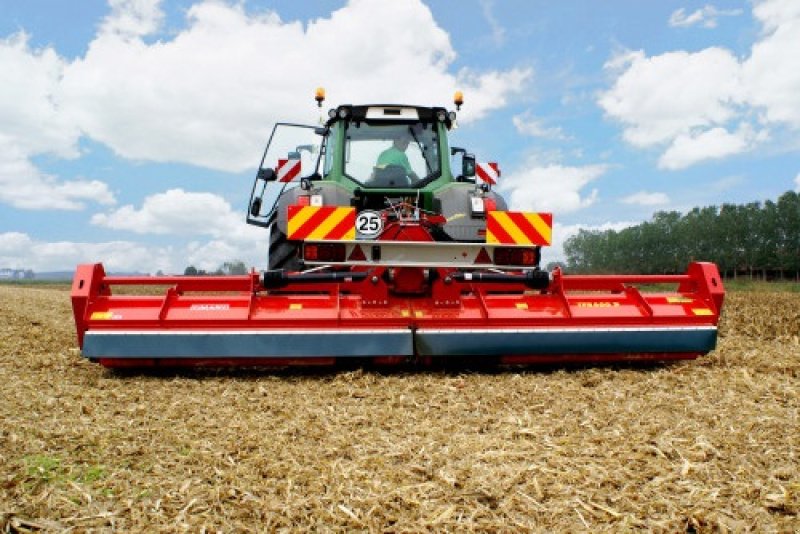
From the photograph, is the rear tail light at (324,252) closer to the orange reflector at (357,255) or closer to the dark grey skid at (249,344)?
the orange reflector at (357,255)

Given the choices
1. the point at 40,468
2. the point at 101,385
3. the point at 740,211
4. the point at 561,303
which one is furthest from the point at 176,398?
the point at 740,211

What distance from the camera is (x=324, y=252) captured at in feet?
17.2

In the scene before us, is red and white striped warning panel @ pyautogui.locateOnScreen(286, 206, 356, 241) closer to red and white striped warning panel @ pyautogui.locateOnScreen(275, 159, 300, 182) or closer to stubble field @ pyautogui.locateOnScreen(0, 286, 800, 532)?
stubble field @ pyautogui.locateOnScreen(0, 286, 800, 532)

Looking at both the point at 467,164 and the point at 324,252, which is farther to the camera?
the point at 467,164

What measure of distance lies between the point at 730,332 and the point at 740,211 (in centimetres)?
6549

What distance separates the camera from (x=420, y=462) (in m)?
2.95

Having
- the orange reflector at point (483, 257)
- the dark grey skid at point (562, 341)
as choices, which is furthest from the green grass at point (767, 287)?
the orange reflector at point (483, 257)

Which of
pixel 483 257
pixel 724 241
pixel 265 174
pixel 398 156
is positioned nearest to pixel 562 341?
pixel 483 257

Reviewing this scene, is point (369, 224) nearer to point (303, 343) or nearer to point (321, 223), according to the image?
point (321, 223)

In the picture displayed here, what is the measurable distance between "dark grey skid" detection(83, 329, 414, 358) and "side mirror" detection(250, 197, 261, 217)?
2058 mm

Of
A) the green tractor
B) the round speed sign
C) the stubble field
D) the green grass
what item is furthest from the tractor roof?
the green grass

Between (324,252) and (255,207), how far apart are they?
1878 mm

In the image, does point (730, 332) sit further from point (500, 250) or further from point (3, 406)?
point (3, 406)

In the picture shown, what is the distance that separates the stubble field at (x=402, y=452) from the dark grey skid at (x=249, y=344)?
22 centimetres
